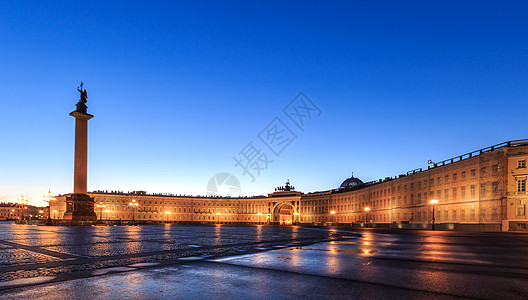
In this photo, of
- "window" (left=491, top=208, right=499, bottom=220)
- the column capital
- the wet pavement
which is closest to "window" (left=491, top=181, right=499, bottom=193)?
"window" (left=491, top=208, right=499, bottom=220)

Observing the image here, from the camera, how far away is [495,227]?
42406 mm

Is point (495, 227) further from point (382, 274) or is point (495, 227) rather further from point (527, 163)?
point (382, 274)

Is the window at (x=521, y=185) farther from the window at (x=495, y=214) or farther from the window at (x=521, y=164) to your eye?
the window at (x=495, y=214)

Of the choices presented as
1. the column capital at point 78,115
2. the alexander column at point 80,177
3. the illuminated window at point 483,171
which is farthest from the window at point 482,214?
the column capital at point 78,115

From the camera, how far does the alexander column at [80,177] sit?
51.9 metres

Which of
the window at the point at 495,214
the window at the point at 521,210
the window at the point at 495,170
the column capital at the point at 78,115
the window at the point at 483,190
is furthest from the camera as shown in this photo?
the column capital at the point at 78,115

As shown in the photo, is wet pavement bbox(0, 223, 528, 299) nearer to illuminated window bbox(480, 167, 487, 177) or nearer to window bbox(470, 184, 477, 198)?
illuminated window bbox(480, 167, 487, 177)

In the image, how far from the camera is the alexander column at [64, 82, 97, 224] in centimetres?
5188

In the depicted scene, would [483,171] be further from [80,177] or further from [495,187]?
[80,177]

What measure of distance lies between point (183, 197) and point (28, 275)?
172m

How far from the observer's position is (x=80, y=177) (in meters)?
52.9

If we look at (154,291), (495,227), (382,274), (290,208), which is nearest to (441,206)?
(495,227)

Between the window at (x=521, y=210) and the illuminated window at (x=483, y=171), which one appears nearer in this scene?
the window at (x=521, y=210)

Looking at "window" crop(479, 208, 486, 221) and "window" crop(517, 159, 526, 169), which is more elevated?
"window" crop(517, 159, 526, 169)
